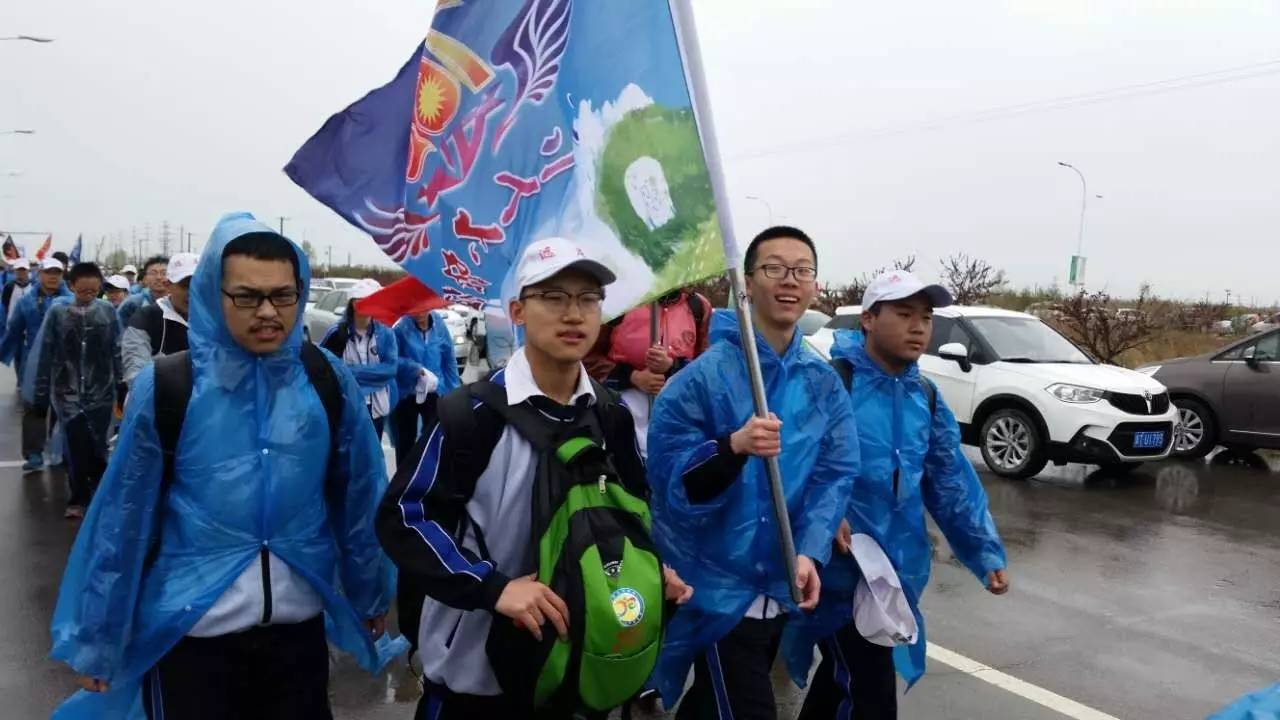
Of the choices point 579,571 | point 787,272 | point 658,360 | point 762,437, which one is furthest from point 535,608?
point 658,360

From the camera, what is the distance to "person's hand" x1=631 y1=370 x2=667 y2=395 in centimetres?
467

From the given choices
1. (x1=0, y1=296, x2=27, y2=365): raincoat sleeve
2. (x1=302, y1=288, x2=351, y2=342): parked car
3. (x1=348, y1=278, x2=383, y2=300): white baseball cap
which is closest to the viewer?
(x1=348, y1=278, x2=383, y2=300): white baseball cap

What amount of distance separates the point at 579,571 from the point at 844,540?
1.45 meters

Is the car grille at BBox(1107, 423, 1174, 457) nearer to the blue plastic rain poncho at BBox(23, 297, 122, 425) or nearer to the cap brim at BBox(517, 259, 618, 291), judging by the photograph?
the cap brim at BBox(517, 259, 618, 291)

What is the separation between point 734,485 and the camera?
2979mm

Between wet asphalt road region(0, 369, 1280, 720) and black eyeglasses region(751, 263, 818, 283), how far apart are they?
2189 mm

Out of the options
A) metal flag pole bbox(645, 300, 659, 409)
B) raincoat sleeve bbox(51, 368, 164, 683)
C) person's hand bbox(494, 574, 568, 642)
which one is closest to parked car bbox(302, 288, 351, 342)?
metal flag pole bbox(645, 300, 659, 409)

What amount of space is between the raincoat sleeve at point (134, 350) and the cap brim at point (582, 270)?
4.33 m

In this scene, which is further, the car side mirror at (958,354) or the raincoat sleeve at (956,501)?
the car side mirror at (958,354)

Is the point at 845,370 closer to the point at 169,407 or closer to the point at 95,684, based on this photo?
the point at 169,407

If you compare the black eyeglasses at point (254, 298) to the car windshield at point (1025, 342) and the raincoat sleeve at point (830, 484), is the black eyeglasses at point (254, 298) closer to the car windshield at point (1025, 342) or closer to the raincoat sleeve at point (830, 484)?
the raincoat sleeve at point (830, 484)

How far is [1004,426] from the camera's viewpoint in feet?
33.3

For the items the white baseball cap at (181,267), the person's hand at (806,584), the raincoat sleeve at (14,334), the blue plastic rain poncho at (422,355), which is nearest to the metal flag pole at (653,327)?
the person's hand at (806,584)

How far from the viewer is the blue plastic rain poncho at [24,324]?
9680 mm
